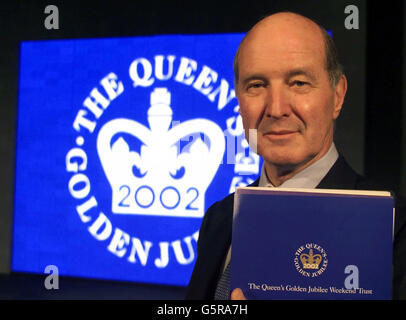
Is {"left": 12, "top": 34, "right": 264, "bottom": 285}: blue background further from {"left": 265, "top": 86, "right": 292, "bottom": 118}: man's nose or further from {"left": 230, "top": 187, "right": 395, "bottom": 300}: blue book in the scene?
{"left": 230, "top": 187, "right": 395, "bottom": 300}: blue book

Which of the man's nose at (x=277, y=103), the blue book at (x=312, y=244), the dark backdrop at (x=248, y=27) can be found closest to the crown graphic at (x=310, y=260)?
the blue book at (x=312, y=244)

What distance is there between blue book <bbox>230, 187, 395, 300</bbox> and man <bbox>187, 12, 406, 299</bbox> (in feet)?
0.78

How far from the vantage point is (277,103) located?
106 cm

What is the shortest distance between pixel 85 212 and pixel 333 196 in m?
2.31

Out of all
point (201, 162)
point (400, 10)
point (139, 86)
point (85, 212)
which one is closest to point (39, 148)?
point (85, 212)

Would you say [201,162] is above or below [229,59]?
below

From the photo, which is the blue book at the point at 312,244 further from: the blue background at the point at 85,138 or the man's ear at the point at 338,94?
the blue background at the point at 85,138

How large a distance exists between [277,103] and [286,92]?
0.04 meters

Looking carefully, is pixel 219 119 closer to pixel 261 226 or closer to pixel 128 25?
pixel 128 25

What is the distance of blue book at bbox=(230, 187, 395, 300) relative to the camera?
2.66ft

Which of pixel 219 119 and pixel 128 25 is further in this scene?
pixel 128 25

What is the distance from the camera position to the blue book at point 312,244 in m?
0.81

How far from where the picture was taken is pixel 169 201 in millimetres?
2783

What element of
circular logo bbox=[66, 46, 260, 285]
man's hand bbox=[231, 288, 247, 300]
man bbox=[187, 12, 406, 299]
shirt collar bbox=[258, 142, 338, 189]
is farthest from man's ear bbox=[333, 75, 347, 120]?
circular logo bbox=[66, 46, 260, 285]
